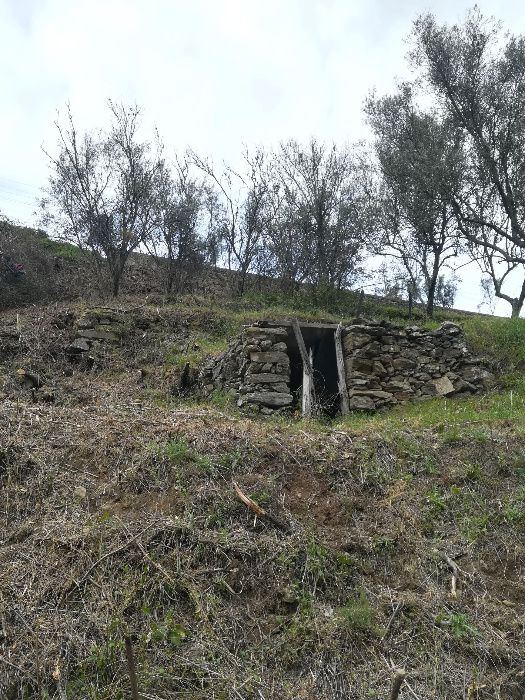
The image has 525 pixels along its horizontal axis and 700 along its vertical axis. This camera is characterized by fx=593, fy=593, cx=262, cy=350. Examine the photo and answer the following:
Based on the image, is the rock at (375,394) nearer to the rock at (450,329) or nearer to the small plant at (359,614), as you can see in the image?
the rock at (450,329)

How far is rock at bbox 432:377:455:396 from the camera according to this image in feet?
32.7

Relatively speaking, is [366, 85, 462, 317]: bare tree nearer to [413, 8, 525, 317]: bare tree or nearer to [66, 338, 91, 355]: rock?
[413, 8, 525, 317]: bare tree

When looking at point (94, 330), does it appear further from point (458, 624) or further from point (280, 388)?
point (458, 624)

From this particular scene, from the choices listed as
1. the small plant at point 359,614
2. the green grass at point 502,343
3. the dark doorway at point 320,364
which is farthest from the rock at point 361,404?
the small plant at point 359,614

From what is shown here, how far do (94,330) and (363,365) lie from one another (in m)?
5.51

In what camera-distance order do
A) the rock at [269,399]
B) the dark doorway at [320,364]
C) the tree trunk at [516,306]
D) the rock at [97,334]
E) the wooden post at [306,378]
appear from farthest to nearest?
1. the tree trunk at [516,306]
2. the rock at [97,334]
3. the dark doorway at [320,364]
4. the rock at [269,399]
5. the wooden post at [306,378]

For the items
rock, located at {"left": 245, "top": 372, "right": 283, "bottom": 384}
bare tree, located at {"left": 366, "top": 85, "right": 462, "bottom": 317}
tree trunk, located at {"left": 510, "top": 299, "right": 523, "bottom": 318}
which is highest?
bare tree, located at {"left": 366, "top": 85, "right": 462, "bottom": 317}

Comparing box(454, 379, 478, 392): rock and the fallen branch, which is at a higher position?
box(454, 379, 478, 392): rock

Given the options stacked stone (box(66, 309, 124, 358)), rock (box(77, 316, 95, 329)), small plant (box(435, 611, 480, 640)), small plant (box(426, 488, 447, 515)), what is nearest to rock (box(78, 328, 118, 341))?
stacked stone (box(66, 309, 124, 358))

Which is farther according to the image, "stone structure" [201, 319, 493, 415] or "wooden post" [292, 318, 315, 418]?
"stone structure" [201, 319, 493, 415]

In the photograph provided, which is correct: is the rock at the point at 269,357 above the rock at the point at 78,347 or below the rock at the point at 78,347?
above

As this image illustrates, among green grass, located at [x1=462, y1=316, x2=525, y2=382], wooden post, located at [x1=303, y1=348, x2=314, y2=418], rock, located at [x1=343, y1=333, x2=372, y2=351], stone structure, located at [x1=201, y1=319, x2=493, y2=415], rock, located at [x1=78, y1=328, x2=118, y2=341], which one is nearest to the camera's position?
wooden post, located at [x1=303, y1=348, x2=314, y2=418]

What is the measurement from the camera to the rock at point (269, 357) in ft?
32.2

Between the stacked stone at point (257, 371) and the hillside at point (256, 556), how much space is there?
1.54 meters
